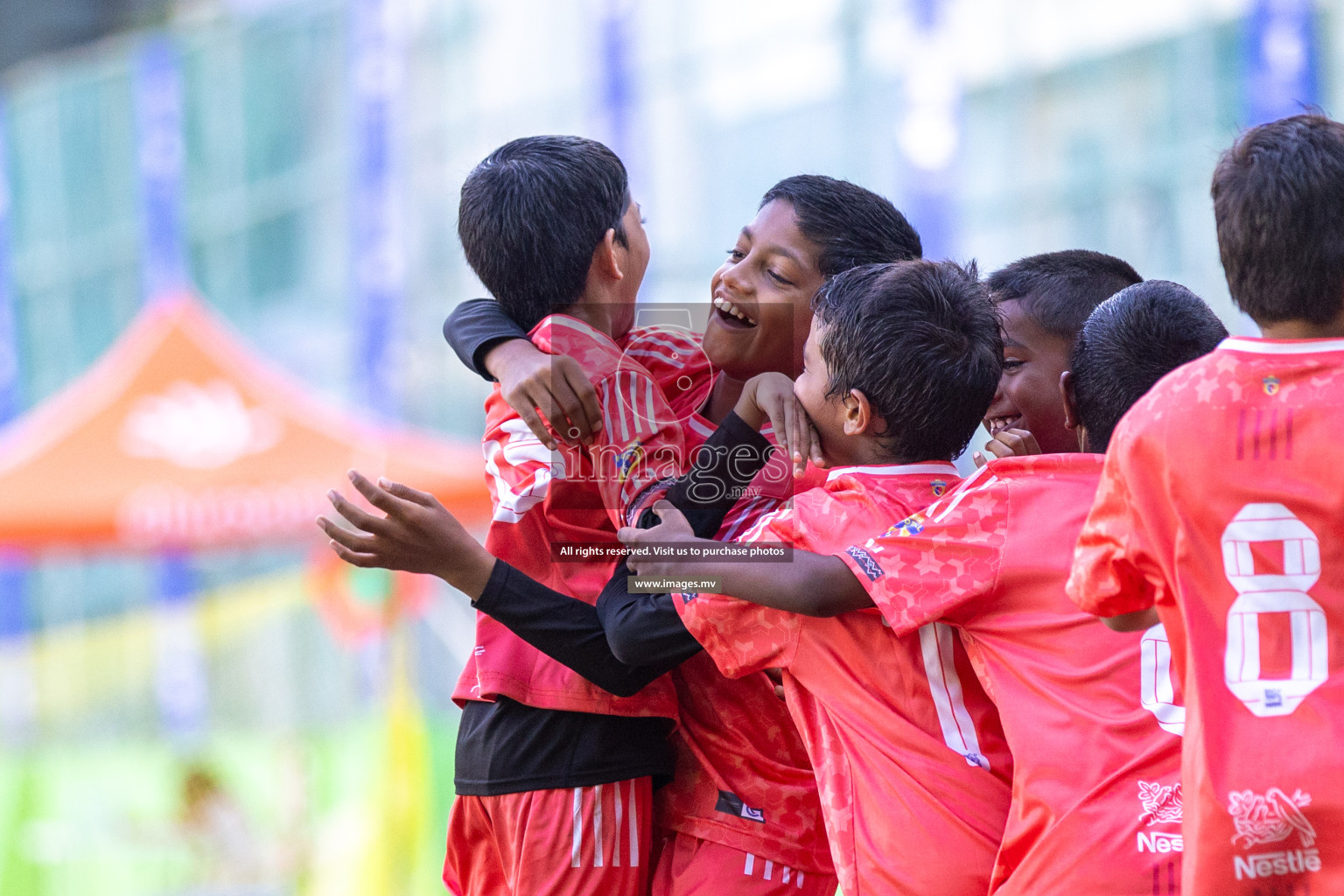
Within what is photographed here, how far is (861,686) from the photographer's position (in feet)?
5.16

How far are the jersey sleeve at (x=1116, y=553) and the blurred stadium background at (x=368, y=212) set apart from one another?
13.1ft

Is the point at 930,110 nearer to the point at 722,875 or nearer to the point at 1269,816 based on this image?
the point at 722,875

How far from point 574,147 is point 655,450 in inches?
19.7

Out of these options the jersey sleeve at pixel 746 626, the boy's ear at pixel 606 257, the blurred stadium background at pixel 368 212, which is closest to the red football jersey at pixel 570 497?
the boy's ear at pixel 606 257

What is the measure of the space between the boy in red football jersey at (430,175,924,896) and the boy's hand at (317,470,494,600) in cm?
15

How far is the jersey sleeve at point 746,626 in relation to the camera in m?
1.61

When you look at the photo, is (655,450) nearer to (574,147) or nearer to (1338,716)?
(574,147)

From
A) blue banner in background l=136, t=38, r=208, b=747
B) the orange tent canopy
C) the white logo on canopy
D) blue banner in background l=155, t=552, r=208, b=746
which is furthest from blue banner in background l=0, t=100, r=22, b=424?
the white logo on canopy

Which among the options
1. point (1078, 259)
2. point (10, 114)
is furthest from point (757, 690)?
point (10, 114)

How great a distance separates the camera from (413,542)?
5.72 ft

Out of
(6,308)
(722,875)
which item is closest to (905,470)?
(722,875)

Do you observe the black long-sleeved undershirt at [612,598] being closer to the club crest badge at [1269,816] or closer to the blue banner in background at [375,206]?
the club crest badge at [1269,816]

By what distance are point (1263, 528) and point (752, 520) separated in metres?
0.73

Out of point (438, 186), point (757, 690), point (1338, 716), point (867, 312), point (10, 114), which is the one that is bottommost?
point (757, 690)
